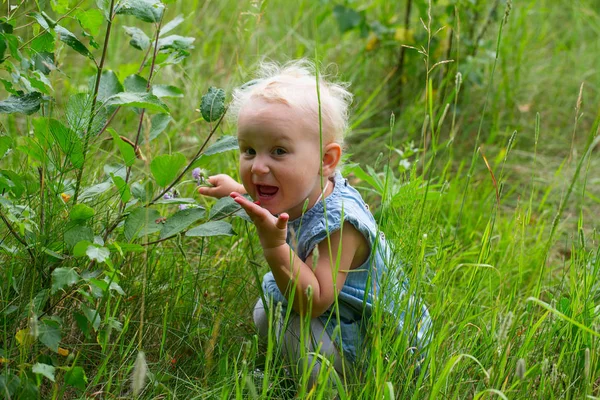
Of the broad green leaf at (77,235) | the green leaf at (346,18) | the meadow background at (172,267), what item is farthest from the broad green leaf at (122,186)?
the green leaf at (346,18)

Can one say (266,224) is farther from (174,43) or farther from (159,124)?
(174,43)

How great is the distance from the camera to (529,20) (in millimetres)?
5336

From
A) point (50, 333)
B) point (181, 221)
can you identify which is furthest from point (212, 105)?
point (50, 333)

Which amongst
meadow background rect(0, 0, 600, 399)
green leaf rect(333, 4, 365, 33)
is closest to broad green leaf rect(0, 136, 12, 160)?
meadow background rect(0, 0, 600, 399)

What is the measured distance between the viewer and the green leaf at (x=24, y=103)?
1786mm

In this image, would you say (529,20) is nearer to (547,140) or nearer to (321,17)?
(547,140)

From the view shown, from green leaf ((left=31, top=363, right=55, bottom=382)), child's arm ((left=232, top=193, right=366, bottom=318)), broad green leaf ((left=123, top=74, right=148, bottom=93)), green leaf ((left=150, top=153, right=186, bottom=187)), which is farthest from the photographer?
broad green leaf ((left=123, top=74, right=148, bottom=93))

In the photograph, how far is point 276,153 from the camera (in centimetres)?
197

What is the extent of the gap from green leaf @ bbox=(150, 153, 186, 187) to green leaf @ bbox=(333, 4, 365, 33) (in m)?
2.33

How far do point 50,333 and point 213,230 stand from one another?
44 centimetres

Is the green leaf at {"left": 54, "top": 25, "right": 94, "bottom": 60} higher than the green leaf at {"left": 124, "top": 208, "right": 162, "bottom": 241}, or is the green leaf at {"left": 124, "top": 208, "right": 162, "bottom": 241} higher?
the green leaf at {"left": 54, "top": 25, "right": 94, "bottom": 60}

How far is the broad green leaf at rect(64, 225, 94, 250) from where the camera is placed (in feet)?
5.79

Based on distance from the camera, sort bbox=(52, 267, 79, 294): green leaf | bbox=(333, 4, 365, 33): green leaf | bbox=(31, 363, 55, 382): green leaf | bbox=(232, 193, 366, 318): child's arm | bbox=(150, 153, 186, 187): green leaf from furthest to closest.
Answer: bbox=(333, 4, 365, 33): green leaf
bbox=(150, 153, 186, 187): green leaf
bbox=(232, 193, 366, 318): child's arm
bbox=(52, 267, 79, 294): green leaf
bbox=(31, 363, 55, 382): green leaf

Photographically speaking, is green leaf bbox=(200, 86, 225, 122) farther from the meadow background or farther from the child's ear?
the child's ear
